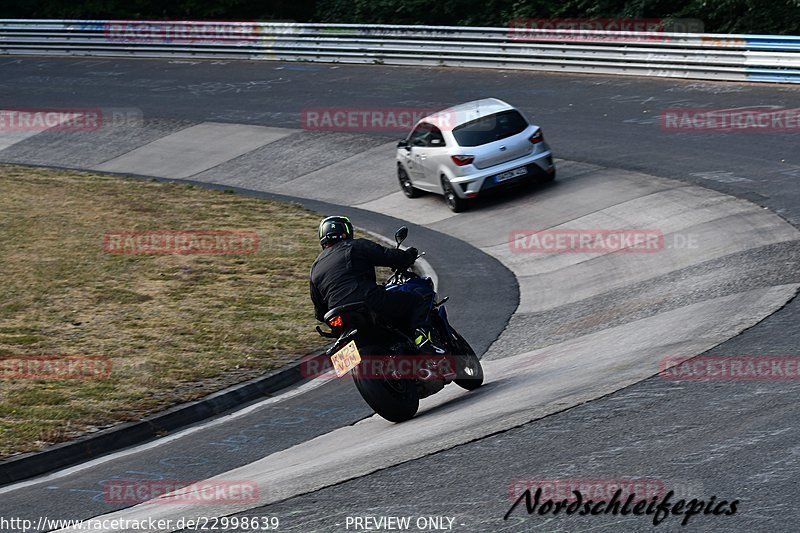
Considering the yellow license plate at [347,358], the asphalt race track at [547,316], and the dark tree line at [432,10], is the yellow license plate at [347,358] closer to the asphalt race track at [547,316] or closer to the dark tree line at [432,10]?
the asphalt race track at [547,316]

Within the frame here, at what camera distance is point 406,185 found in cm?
2114

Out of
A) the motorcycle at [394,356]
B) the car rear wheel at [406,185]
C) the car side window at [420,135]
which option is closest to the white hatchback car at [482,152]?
the car side window at [420,135]

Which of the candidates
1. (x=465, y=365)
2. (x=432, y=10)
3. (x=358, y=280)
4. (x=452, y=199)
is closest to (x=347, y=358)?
(x=358, y=280)

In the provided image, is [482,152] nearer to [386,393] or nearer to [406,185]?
[406,185]

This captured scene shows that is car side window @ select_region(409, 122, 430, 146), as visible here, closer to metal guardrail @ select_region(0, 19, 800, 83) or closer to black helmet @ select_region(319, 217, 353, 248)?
metal guardrail @ select_region(0, 19, 800, 83)

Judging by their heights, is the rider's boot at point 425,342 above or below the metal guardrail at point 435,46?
below

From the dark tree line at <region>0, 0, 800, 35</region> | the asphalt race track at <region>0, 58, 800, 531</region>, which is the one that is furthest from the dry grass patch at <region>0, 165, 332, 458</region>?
the dark tree line at <region>0, 0, 800, 35</region>

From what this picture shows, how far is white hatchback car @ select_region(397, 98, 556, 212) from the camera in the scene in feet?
62.6

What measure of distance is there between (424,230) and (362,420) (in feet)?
29.8

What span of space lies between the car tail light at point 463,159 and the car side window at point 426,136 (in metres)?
0.60

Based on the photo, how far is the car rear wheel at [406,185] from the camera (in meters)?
21.0

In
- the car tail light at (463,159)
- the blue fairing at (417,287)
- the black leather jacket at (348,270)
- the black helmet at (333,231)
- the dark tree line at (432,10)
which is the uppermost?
the dark tree line at (432,10)

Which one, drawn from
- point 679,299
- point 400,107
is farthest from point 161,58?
point 679,299

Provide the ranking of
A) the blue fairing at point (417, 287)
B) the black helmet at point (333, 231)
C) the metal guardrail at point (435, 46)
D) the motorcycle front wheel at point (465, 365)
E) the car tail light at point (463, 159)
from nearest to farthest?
1. the black helmet at point (333, 231)
2. the blue fairing at point (417, 287)
3. the motorcycle front wheel at point (465, 365)
4. the car tail light at point (463, 159)
5. the metal guardrail at point (435, 46)
